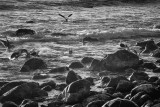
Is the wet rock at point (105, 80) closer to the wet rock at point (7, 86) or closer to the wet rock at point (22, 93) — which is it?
the wet rock at point (22, 93)

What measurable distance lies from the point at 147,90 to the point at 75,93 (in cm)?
159

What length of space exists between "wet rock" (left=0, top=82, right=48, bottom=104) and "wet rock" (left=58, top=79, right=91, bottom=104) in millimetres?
655

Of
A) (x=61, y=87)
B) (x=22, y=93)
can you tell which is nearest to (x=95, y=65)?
(x=61, y=87)

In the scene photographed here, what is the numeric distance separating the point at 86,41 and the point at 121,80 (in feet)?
30.5

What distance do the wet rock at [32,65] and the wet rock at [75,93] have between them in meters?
3.29

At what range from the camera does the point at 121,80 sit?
8867mm

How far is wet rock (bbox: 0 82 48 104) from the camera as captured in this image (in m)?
8.15

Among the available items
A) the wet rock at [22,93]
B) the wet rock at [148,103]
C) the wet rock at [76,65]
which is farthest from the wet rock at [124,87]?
the wet rock at [76,65]

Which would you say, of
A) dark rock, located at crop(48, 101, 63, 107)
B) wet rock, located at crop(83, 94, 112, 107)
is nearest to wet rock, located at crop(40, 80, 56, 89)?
dark rock, located at crop(48, 101, 63, 107)

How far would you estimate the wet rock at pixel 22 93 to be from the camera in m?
8.15

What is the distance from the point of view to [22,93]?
8266 millimetres

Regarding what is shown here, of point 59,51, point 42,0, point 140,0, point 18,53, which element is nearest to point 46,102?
point 18,53

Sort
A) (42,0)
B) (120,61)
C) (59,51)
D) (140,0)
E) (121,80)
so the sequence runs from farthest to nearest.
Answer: (140,0)
(42,0)
(59,51)
(120,61)
(121,80)

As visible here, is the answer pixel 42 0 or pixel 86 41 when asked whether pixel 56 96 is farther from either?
pixel 42 0
